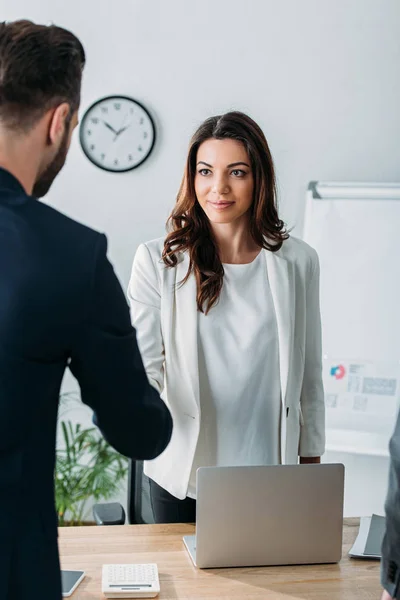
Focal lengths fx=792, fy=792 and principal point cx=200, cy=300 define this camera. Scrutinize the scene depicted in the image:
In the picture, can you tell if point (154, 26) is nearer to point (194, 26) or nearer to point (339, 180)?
point (194, 26)

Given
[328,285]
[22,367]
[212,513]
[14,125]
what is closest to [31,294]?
[22,367]

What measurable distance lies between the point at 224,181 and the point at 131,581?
43.2 inches

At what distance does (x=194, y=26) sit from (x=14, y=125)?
2.99 m

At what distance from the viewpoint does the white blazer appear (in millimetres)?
2176

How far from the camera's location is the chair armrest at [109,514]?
7.50ft

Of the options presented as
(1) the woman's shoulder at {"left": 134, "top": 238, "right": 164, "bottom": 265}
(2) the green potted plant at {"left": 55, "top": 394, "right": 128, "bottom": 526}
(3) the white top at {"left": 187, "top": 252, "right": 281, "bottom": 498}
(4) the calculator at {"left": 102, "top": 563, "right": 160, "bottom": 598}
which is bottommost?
(2) the green potted plant at {"left": 55, "top": 394, "right": 128, "bottom": 526}

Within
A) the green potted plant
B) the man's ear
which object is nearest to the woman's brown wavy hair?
the man's ear

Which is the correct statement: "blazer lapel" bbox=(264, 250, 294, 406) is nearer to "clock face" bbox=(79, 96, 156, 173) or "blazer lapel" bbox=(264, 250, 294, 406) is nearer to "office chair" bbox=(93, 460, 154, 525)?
"office chair" bbox=(93, 460, 154, 525)

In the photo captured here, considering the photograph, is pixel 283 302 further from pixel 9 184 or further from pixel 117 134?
pixel 117 134

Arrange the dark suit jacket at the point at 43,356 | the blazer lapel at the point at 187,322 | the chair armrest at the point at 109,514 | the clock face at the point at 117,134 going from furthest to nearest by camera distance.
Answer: the clock face at the point at 117,134
the chair armrest at the point at 109,514
the blazer lapel at the point at 187,322
the dark suit jacket at the point at 43,356

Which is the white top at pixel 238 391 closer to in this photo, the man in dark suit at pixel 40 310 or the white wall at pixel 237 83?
the man in dark suit at pixel 40 310

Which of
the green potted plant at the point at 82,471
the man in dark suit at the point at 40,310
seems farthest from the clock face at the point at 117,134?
the man in dark suit at the point at 40,310

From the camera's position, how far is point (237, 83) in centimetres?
388

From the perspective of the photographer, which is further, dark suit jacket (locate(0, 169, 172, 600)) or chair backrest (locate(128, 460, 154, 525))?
chair backrest (locate(128, 460, 154, 525))
